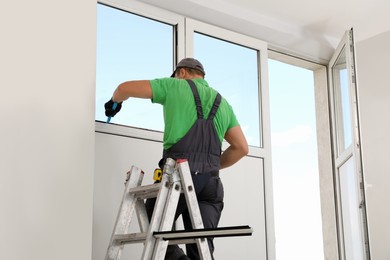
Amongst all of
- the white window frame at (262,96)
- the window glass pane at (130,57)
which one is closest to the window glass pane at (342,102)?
the white window frame at (262,96)

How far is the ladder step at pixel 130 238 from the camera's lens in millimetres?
2416

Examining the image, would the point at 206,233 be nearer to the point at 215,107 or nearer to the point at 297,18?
the point at 215,107

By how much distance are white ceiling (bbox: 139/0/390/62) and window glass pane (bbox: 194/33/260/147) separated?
15 cm

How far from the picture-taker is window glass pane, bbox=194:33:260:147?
4352 mm

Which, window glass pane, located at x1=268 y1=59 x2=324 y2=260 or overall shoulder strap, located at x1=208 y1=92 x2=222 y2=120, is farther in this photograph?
window glass pane, located at x1=268 y1=59 x2=324 y2=260

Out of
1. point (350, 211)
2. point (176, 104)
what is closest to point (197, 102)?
point (176, 104)

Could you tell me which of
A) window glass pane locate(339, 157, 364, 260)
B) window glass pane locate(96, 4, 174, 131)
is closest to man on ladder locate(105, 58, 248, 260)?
window glass pane locate(96, 4, 174, 131)

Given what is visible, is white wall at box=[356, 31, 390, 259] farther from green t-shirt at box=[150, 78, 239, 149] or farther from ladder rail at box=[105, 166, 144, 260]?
ladder rail at box=[105, 166, 144, 260]

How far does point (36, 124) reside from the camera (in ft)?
5.33

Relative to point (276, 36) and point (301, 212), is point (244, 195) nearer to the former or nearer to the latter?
point (276, 36)

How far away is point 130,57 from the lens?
3.91m

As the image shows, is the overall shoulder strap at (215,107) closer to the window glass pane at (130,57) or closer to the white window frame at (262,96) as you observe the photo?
the window glass pane at (130,57)

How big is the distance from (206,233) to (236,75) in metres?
2.54

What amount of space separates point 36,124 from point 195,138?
1.17 meters
